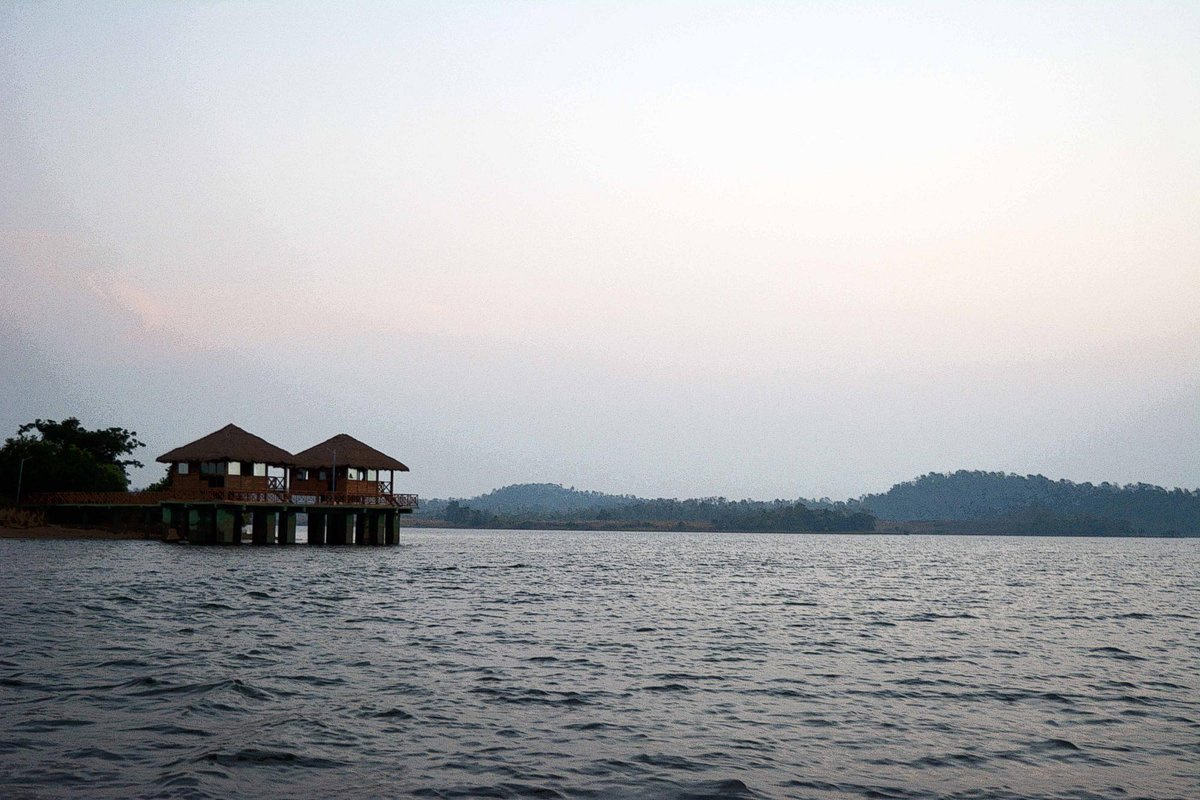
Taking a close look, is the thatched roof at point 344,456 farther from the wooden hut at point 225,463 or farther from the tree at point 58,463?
the tree at point 58,463

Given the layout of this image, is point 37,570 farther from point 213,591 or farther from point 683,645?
point 683,645

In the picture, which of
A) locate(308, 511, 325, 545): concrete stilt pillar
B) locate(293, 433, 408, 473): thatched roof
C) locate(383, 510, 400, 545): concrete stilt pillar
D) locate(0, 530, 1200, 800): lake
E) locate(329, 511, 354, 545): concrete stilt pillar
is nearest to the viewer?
locate(0, 530, 1200, 800): lake

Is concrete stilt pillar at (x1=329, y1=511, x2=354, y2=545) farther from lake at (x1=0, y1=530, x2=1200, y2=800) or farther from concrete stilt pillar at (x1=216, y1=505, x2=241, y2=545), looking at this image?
lake at (x1=0, y1=530, x2=1200, y2=800)

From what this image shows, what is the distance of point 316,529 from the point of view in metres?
75.4

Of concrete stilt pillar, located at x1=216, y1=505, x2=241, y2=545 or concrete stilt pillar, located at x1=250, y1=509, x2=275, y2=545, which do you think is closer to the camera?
concrete stilt pillar, located at x1=216, y1=505, x2=241, y2=545

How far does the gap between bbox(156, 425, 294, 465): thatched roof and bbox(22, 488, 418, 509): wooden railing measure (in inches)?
93.1

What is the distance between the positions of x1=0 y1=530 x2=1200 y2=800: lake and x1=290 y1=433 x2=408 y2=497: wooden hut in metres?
32.2

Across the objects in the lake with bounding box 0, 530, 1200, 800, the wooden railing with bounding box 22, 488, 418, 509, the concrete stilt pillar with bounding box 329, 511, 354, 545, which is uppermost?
the wooden railing with bounding box 22, 488, 418, 509

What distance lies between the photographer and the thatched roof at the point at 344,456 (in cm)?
6862

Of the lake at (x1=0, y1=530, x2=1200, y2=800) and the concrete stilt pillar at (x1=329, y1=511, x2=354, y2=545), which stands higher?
the concrete stilt pillar at (x1=329, y1=511, x2=354, y2=545)

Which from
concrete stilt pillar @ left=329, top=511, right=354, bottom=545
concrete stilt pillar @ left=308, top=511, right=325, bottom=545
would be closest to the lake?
concrete stilt pillar @ left=329, top=511, right=354, bottom=545

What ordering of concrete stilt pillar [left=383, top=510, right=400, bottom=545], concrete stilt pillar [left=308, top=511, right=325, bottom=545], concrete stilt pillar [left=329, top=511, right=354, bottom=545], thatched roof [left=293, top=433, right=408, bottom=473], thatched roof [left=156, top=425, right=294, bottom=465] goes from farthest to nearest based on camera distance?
concrete stilt pillar [left=383, top=510, right=400, bottom=545], concrete stilt pillar [left=308, top=511, right=325, bottom=545], concrete stilt pillar [left=329, top=511, right=354, bottom=545], thatched roof [left=293, top=433, right=408, bottom=473], thatched roof [left=156, top=425, right=294, bottom=465]

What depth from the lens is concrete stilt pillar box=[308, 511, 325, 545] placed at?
244ft

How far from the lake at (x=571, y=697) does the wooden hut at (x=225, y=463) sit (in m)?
29.4
